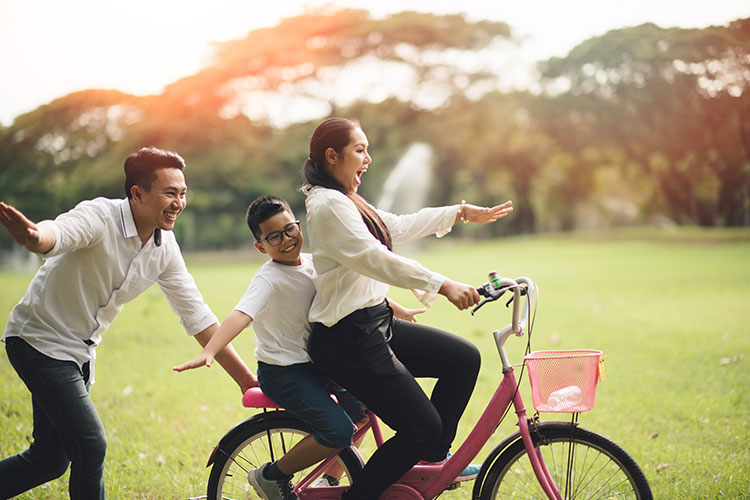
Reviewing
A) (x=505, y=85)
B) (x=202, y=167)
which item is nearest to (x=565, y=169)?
(x=505, y=85)

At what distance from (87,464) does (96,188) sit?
3275 cm

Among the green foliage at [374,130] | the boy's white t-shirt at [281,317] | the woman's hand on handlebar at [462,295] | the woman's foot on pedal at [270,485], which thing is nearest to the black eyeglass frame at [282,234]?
the boy's white t-shirt at [281,317]

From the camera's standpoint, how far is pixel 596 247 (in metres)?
25.3

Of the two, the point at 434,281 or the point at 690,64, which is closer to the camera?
the point at 434,281

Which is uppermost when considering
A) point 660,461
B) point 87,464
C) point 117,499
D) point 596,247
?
point 87,464

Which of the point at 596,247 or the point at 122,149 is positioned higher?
the point at 122,149

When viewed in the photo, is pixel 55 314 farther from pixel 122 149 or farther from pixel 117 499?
pixel 122 149

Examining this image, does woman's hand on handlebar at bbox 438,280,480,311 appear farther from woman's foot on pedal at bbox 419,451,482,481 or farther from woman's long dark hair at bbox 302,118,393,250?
woman's foot on pedal at bbox 419,451,482,481

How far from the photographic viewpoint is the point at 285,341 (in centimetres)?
286

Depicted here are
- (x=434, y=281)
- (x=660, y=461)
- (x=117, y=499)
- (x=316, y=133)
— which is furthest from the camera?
(x=660, y=461)

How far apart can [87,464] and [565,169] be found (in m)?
34.1

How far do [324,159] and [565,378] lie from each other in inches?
47.0

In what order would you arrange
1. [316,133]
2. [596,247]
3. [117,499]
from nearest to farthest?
[316,133], [117,499], [596,247]

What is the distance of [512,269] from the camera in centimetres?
1855
